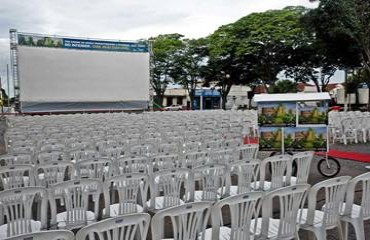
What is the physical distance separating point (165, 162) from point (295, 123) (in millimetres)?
3383

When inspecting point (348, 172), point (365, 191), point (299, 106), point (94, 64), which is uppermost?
point (94, 64)

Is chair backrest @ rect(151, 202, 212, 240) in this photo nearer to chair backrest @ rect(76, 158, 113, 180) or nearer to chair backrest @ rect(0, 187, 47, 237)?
chair backrest @ rect(0, 187, 47, 237)

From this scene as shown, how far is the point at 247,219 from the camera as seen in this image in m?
3.11

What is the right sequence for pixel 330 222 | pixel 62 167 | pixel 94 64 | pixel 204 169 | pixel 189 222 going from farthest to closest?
pixel 94 64 → pixel 62 167 → pixel 204 169 → pixel 330 222 → pixel 189 222

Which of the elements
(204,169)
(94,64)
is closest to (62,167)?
(204,169)

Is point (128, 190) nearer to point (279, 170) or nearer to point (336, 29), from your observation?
point (279, 170)

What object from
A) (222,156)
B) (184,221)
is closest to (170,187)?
(184,221)

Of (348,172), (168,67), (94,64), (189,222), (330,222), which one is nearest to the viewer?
(189,222)

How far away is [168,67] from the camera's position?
3912 centimetres

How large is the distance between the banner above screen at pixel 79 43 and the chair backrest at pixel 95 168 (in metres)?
23.3

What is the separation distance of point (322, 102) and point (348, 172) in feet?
6.03

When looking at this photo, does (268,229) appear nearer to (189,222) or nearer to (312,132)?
(189,222)

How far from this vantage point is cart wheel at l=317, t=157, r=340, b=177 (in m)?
7.84

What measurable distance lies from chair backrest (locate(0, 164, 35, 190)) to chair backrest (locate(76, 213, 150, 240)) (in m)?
2.49
